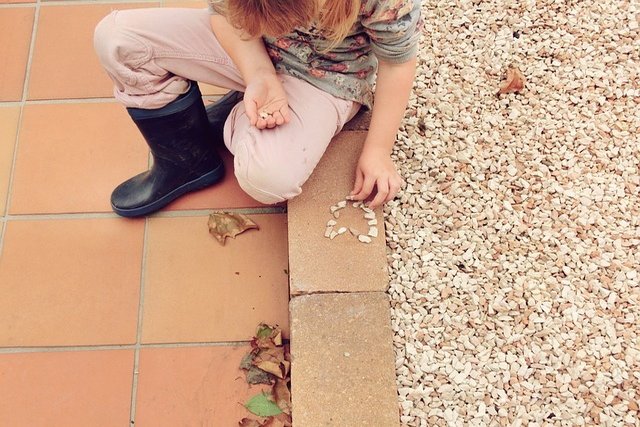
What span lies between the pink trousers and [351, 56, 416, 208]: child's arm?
0.08 metres

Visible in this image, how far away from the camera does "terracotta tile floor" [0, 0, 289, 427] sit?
4.67 ft

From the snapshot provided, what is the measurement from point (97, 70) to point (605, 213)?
130 centimetres

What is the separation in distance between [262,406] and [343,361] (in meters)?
0.23

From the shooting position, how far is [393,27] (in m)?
1.18

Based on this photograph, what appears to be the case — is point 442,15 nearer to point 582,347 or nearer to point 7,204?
point 582,347

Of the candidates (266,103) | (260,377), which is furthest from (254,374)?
(266,103)

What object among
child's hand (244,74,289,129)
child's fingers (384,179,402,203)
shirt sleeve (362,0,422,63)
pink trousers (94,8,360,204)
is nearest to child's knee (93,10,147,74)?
pink trousers (94,8,360,204)

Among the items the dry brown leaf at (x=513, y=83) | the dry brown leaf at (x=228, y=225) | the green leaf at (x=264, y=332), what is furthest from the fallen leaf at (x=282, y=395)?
the dry brown leaf at (x=513, y=83)

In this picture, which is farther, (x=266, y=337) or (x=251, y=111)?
(x=266, y=337)

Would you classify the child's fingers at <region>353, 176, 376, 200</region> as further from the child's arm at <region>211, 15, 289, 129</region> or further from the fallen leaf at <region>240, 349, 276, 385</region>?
the fallen leaf at <region>240, 349, 276, 385</region>

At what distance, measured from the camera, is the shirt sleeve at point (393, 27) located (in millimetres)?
1161

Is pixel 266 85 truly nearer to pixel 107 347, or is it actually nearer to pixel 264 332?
pixel 264 332

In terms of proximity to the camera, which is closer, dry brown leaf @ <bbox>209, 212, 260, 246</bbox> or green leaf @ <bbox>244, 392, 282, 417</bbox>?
green leaf @ <bbox>244, 392, 282, 417</bbox>

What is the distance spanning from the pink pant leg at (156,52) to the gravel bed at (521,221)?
48 cm
